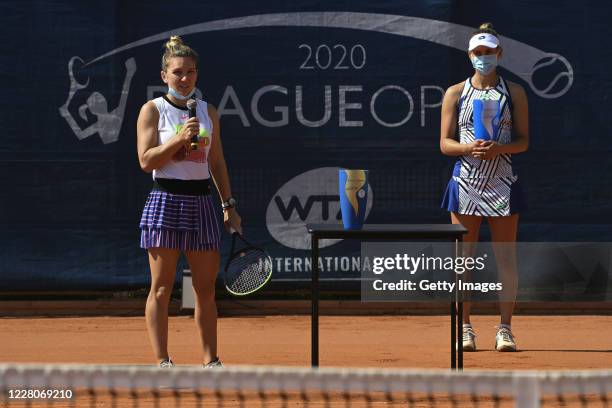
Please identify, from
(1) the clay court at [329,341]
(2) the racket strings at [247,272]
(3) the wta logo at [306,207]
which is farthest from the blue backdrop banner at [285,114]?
(2) the racket strings at [247,272]

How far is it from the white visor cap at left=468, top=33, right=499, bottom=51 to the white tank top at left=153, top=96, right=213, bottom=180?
184 centimetres

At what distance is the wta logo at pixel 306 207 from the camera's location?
8.24 metres

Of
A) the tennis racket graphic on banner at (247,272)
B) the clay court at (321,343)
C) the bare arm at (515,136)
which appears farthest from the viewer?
the bare arm at (515,136)

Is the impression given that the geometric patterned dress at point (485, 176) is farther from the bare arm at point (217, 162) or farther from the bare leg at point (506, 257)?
the bare arm at point (217, 162)

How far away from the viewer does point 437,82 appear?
828cm

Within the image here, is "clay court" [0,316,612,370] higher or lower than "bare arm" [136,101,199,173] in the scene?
lower

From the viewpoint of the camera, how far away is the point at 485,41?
6.41 metres

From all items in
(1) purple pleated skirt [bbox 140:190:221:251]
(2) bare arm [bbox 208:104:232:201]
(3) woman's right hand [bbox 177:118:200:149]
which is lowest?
(1) purple pleated skirt [bbox 140:190:221:251]

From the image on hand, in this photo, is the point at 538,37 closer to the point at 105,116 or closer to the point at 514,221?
the point at 514,221

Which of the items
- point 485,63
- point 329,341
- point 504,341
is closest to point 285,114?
point 329,341

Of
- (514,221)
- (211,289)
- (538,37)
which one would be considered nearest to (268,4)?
(538,37)

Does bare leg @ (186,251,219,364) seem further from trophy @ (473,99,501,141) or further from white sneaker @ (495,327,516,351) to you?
white sneaker @ (495,327,516,351)

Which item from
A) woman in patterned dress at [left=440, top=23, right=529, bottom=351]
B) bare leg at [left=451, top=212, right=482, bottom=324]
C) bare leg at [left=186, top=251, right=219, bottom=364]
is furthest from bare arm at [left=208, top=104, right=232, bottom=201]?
bare leg at [left=451, top=212, right=482, bottom=324]

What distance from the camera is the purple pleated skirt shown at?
5.12m
